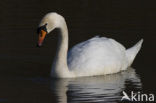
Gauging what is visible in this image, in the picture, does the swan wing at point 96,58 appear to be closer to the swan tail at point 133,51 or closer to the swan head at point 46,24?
the swan tail at point 133,51

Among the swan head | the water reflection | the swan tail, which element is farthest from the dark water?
the swan head

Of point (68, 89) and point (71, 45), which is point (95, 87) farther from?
point (71, 45)

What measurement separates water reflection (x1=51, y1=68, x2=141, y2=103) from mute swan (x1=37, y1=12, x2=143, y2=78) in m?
0.19

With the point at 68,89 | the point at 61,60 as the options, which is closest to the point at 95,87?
the point at 68,89

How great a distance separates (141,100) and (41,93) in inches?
80.3

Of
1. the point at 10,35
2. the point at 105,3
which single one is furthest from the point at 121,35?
the point at 105,3

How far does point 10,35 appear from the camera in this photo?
67.1ft

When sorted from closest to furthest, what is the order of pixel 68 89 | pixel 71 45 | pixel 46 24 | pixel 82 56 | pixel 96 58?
pixel 68 89 → pixel 46 24 → pixel 82 56 → pixel 96 58 → pixel 71 45

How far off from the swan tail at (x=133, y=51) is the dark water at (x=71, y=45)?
175 millimetres

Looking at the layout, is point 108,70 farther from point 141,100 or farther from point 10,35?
point 10,35

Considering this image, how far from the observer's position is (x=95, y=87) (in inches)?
622

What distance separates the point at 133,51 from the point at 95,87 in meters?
2.97

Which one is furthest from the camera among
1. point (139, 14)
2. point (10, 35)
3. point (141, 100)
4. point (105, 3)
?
point (105, 3)

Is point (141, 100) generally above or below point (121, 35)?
below
